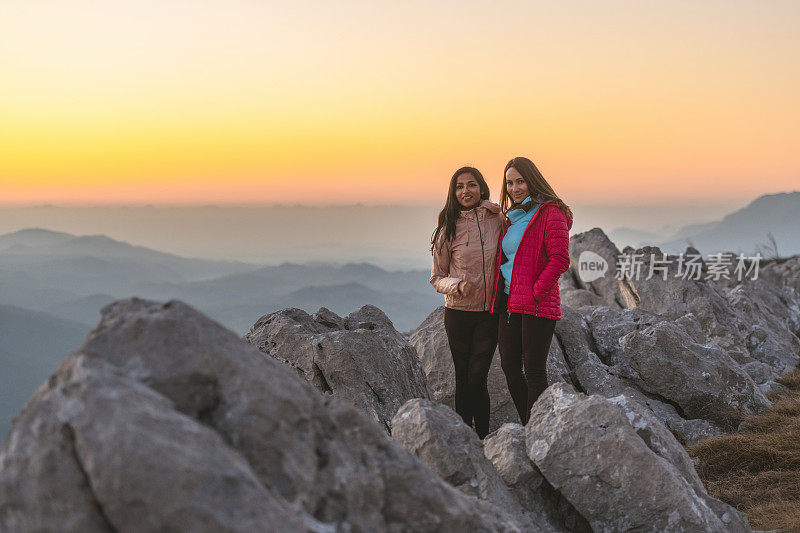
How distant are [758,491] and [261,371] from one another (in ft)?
25.3

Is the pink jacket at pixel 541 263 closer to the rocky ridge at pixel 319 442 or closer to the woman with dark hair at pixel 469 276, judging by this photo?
the woman with dark hair at pixel 469 276

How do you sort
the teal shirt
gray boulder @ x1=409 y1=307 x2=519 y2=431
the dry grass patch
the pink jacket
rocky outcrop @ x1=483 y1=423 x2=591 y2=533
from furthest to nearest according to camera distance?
1. gray boulder @ x1=409 y1=307 x2=519 y2=431
2. the teal shirt
3. the pink jacket
4. the dry grass patch
5. rocky outcrop @ x1=483 y1=423 x2=591 y2=533

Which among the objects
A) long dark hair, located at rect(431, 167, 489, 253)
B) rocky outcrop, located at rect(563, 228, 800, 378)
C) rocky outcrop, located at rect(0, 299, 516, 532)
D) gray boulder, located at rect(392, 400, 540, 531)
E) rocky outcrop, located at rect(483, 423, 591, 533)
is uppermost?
long dark hair, located at rect(431, 167, 489, 253)

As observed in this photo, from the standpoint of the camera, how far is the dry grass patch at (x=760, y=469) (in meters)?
7.47

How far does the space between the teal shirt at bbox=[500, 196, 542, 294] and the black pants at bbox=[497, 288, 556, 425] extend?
314mm

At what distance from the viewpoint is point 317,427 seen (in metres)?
4.00

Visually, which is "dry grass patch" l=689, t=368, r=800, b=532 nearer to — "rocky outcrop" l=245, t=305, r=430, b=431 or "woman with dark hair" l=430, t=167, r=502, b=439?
"woman with dark hair" l=430, t=167, r=502, b=439

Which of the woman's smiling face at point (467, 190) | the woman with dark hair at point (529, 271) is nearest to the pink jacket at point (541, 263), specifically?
the woman with dark hair at point (529, 271)

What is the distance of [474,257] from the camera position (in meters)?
8.54

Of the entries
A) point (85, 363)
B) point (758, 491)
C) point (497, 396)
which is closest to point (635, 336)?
point (497, 396)

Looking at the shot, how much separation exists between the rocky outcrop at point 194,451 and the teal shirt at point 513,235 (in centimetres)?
418

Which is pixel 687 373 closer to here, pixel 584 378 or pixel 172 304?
pixel 584 378

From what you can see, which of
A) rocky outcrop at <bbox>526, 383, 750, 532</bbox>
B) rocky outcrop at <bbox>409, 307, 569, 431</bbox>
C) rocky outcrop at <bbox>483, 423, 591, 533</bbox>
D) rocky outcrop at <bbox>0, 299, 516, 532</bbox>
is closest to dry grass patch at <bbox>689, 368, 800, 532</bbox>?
rocky outcrop at <bbox>526, 383, 750, 532</bbox>

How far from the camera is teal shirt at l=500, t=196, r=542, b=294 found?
8.34 m
